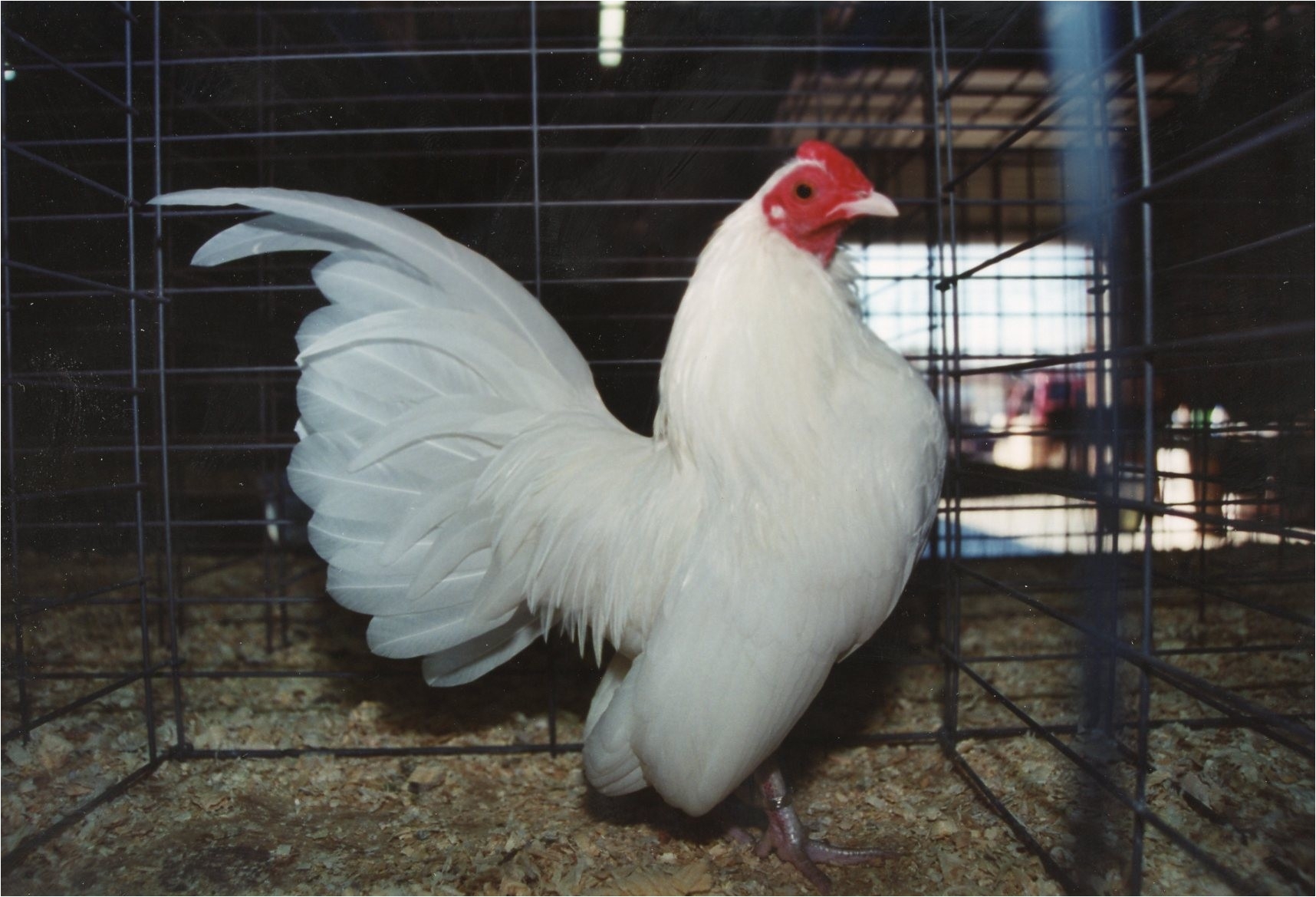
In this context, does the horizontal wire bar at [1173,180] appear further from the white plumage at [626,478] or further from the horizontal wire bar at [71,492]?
the horizontal wire bar at [71,492]

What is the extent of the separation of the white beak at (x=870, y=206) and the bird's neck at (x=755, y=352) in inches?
4.4

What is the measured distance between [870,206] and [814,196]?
4.2 inches

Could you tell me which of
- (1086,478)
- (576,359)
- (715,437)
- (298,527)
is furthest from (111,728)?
(1086,478)

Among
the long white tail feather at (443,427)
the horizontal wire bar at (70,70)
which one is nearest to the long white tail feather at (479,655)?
the long white tail feather at (443,427)

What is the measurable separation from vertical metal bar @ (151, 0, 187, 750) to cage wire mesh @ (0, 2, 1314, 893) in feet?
0.04

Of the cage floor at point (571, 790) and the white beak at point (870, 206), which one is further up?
the white beak at point (870, 206)

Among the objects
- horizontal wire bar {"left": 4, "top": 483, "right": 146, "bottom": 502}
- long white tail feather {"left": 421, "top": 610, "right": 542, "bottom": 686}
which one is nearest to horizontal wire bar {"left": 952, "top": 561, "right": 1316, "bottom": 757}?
long white tail feather {"left": 421, "top": 610, "right": 542, "bottom": 686}

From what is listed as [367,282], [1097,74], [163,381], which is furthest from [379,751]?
[1097,74]

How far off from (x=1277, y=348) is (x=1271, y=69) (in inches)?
18.1

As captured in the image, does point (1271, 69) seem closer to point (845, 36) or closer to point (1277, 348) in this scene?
point (1277, 348)

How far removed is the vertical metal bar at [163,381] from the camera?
4.99 ft

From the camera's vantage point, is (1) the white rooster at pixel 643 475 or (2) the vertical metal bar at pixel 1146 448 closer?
(2) the vertical metal bar at pixel 1146 448

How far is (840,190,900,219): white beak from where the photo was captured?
4.16 feet

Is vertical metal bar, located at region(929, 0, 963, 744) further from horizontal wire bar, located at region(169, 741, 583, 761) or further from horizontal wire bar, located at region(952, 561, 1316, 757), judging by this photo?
horizontal wire bar, located at region(169, 741, 583, 761)
